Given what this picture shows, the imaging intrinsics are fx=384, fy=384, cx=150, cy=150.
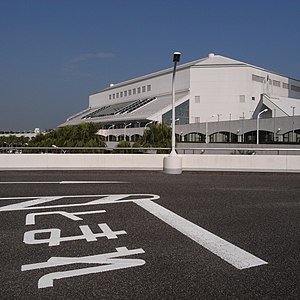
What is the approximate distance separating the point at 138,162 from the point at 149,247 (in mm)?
15859

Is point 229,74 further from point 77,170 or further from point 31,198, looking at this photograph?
point 31,198

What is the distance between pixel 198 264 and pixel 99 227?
8.49 feet

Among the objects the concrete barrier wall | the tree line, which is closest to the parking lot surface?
the concrete barrier wall

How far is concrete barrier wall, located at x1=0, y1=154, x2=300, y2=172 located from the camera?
69.3 feet

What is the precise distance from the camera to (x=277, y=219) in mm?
7953

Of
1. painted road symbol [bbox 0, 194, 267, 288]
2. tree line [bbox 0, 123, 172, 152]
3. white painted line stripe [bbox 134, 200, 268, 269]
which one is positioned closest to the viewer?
painted road symbol [bbox 0, 194, 267, 288]

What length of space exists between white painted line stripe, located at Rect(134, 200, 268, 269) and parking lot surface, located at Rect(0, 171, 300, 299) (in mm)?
15

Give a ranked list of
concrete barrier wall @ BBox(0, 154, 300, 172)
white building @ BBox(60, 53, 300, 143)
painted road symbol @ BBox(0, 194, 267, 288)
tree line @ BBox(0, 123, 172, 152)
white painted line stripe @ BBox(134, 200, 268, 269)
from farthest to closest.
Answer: white building @ BBox(60, 53, 300, 143)
tree line @ BBox(0, 123, 172, 152)
concrete barrier wall @ BBox(0, 154, 300, 172)
white painted line stripe @ BBox(134, 200, 268, 269)
painted road symbol @ BBox(0, 194, 267, 288)

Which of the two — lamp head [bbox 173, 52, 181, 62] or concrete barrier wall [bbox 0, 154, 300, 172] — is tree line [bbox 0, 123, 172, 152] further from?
lamp head [bbox 173, 52, 181, 62]

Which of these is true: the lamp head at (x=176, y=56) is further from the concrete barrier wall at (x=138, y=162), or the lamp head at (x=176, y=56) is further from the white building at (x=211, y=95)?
the white building at (x=211, y=95)

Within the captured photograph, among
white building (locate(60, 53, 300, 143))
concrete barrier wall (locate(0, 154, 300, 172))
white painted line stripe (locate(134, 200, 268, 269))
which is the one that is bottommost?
white painted line stripe (locate(134, 200, 268, 269))

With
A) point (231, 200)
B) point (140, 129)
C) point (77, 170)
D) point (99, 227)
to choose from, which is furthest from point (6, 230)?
point (140, 129)

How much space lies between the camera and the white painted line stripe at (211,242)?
508cm

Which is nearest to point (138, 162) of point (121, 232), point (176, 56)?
point (176, 56)
